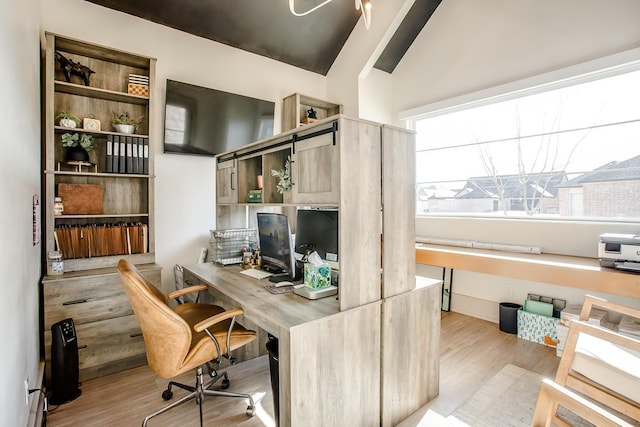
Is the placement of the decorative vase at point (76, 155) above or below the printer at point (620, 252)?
above

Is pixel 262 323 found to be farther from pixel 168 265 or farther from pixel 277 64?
pixel 277 64

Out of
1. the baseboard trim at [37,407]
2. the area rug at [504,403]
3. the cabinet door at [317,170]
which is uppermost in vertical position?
the cabinet door at [317,170]

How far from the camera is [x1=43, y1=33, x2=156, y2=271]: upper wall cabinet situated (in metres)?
2.53

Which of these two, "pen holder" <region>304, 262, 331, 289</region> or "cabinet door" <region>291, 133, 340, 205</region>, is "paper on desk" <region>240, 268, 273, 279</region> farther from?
"cabinet door" <region>291, 133, 340, 205</region>

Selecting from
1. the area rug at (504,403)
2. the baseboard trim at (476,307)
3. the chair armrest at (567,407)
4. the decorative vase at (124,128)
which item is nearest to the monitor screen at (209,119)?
the decorative vase at (124,128)

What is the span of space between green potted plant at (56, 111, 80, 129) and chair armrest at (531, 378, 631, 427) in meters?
3.36

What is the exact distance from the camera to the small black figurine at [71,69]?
2561 mm

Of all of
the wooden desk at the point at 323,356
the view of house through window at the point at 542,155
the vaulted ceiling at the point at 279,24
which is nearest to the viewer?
the wooden desk at the point at 323,356

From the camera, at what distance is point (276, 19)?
3584mm

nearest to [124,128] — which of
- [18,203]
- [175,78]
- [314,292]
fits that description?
[175,78]

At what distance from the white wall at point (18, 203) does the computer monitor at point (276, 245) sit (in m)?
1.36

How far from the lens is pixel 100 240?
9.00ft

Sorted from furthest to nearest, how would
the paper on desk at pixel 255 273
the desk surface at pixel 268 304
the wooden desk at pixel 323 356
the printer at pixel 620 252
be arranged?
the paper on desk at pixel 255 273
the printer at pixel 620 252
the desk surface at pixel 268 304
the wooden desk at pixel 323 356

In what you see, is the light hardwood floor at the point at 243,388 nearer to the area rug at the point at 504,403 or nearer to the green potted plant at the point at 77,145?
the area rug at the point at 504,403
